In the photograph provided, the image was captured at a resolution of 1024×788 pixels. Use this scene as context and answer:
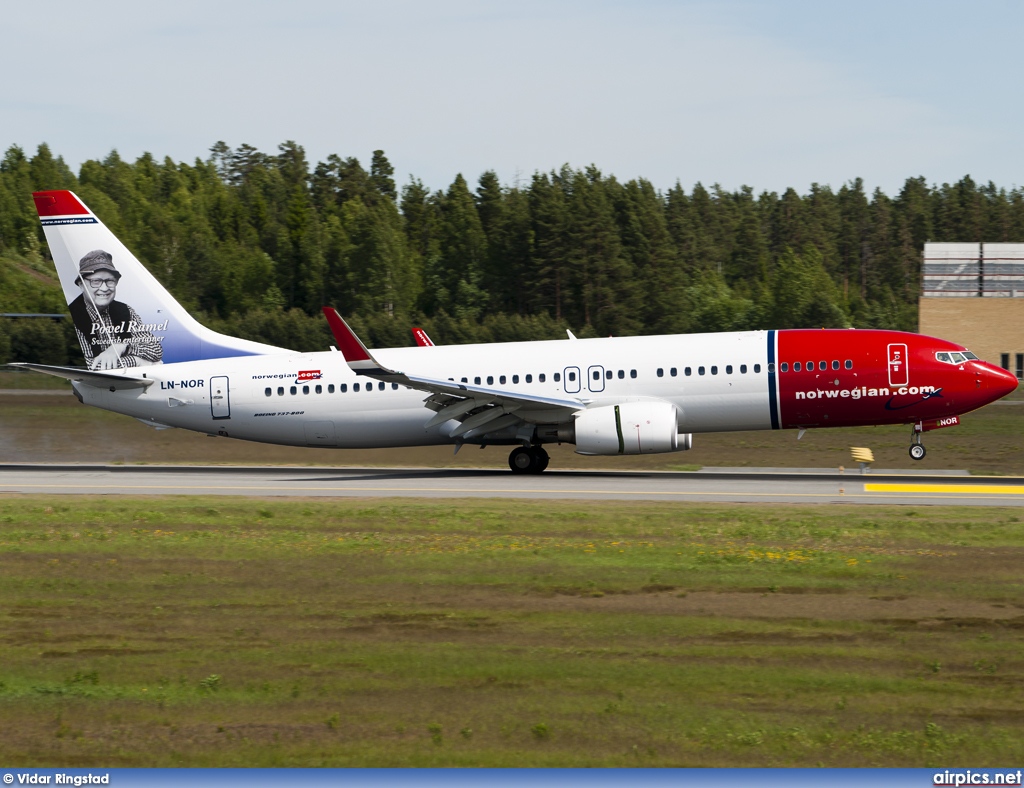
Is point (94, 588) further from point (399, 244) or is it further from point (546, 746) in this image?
point (399, 244)

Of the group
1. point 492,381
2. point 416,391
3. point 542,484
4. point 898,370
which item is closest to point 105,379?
point 416,391

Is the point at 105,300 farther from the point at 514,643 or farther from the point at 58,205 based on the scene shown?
the point at 514,643

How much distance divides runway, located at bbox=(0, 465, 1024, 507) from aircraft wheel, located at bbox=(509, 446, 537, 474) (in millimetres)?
430

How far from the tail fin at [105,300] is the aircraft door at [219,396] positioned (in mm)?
1176

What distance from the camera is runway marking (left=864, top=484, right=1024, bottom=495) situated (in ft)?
92.0

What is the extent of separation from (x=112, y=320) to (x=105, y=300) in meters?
0.62

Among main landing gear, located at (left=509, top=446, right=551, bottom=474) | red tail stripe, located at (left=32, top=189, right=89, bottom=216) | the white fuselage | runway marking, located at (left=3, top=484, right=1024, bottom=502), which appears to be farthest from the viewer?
red tail stripe, located at (left=32, top=189, right=89, bottom=216)

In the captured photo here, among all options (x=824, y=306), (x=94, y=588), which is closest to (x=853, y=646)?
(x=94, y=588)

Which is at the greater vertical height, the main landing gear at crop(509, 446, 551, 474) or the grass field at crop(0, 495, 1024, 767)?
the main landing gear at crop(509, 446, 551, 474)

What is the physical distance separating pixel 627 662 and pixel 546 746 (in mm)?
2551

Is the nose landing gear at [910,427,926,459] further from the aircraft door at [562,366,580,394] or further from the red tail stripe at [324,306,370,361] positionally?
the red tail stripe at [324,306,370,361]

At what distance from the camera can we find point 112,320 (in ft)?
A: 113

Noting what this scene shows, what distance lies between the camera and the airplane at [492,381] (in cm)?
3089

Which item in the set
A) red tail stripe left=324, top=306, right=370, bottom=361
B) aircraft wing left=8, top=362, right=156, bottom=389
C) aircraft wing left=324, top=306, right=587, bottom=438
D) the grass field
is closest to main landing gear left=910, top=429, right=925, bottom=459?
aircraft wing left=324, top=306, right=587, bottom=438
